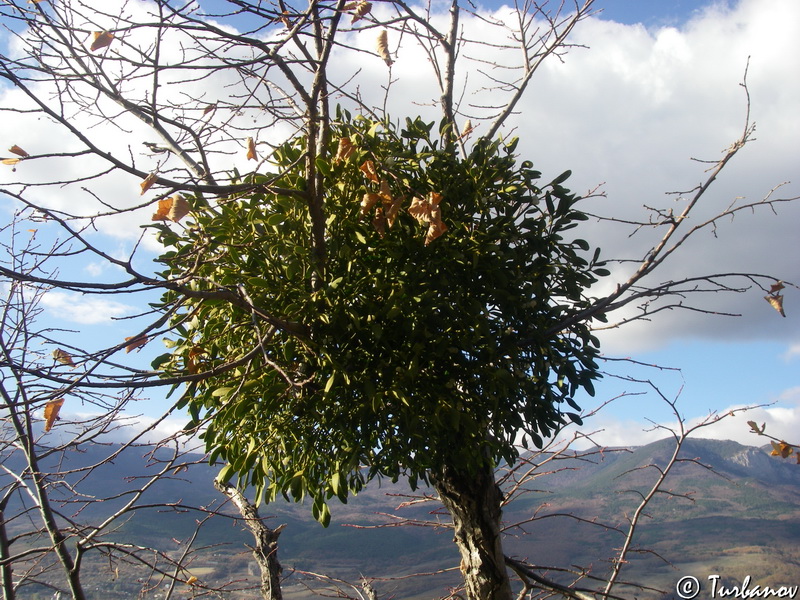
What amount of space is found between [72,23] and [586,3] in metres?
1.98

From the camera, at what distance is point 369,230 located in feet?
6.06

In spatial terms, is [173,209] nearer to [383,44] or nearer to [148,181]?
[148,181]

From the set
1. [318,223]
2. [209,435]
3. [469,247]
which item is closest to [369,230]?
[318,223]

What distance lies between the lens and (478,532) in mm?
2066

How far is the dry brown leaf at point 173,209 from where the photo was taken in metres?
1.66

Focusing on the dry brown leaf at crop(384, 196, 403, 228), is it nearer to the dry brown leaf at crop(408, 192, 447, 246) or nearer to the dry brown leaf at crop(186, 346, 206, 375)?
the dry brown leaf at crop(408, 192, 447, 246)

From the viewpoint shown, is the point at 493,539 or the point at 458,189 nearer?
the point at 458,189

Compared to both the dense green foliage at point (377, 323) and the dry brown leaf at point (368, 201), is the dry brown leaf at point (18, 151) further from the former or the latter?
the dry brown leaf at point (368, 201)

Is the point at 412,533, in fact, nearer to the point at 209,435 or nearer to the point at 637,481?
the point at 637,481

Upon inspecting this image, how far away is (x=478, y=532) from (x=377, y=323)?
2.67ft

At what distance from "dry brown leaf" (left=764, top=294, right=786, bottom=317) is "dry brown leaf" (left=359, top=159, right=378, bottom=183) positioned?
1332mm

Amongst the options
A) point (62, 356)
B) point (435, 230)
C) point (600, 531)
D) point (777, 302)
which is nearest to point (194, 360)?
point (62, 356)

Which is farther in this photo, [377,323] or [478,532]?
[478,532]

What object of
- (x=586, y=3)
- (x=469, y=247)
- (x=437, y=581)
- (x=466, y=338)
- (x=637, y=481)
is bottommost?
(x=437, y=581)
